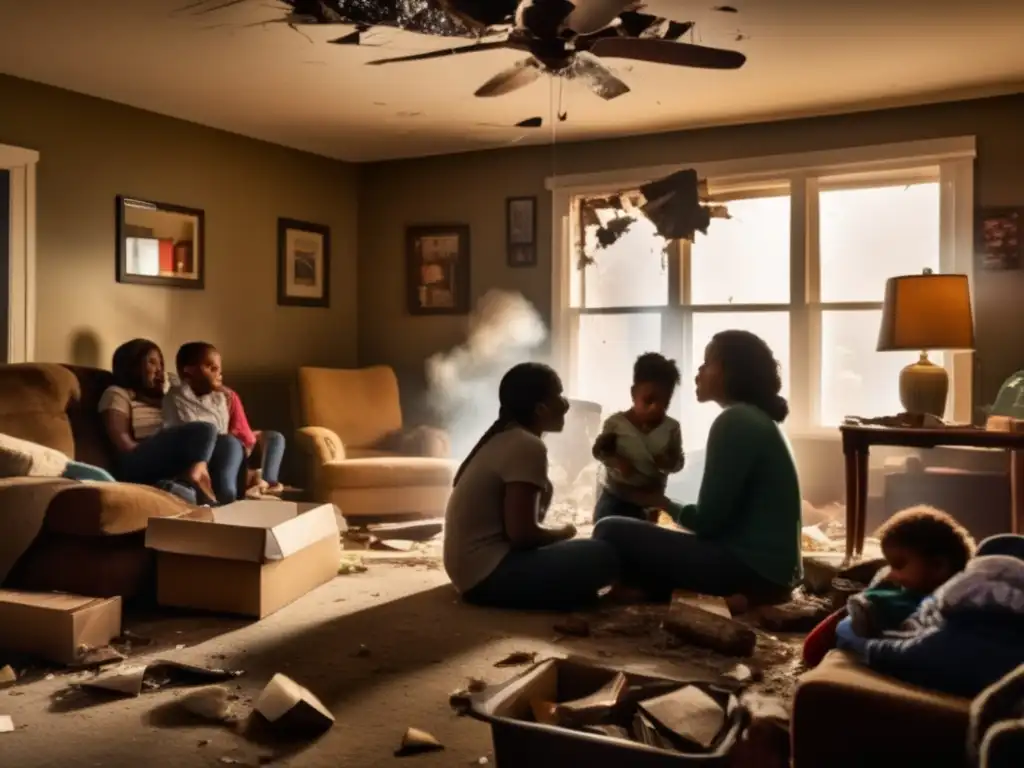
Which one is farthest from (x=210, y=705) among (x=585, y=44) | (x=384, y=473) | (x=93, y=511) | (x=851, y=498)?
(x=851, y=498)

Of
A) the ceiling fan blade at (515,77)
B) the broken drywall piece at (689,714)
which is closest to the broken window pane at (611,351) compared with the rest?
the ceiling fan blade at (515,77)

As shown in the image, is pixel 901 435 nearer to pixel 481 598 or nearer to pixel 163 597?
pixel 481 598

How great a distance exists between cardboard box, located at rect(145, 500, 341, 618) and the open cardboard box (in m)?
1.39

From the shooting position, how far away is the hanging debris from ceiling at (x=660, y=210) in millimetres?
5527

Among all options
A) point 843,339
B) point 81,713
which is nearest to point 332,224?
point 843,339

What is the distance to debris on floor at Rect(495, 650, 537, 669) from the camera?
2.62 metres

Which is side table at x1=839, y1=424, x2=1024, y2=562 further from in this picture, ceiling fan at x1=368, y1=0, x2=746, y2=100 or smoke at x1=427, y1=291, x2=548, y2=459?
smoke at x1=427, y1=291, x2=548, y2=459

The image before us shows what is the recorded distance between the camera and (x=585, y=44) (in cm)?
321

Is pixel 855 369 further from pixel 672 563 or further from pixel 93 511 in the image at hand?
pixel 93 511

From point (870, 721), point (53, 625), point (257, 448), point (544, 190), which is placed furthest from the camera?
point (544, 190)

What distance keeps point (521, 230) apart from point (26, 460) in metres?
3.61

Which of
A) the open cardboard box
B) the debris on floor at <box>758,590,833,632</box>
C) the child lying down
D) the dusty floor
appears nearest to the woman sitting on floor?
the dusty floor

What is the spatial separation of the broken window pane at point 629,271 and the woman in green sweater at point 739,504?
2628 mm

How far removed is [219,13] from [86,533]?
6.91 ft
